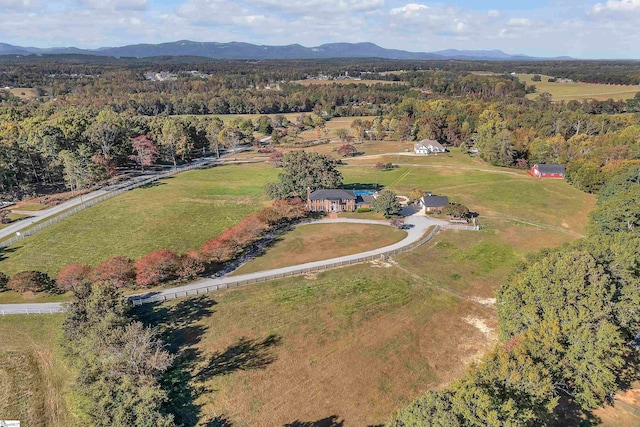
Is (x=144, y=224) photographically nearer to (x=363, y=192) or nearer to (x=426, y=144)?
(x=363, y=192)

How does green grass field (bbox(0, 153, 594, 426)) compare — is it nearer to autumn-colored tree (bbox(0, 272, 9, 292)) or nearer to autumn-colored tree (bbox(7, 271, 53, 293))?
autumn-colored tree (bbox(7, 271, 53, 293))

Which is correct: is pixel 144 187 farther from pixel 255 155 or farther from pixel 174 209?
pixel 255 155

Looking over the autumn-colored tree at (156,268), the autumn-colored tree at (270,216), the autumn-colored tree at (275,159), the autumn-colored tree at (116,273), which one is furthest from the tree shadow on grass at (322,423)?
the autumn-colored tree at (275,159)

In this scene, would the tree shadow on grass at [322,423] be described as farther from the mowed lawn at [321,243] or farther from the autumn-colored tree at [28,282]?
the autumn-colored tree at [28,282]

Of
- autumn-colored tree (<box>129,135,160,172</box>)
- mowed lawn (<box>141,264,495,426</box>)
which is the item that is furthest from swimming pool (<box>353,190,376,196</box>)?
autumn-colored tree (<box>129,135,160,172</box>)

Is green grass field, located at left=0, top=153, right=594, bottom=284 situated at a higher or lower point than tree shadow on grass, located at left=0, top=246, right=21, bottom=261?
higher

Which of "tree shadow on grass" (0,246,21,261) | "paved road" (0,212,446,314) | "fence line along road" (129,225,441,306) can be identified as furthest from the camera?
"tree shadow on grass" (0,246,21,261)
